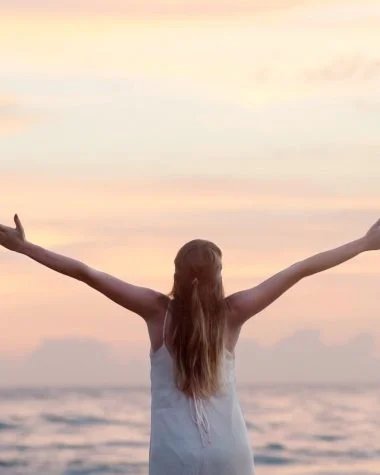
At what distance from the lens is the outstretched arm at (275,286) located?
19.3 feet

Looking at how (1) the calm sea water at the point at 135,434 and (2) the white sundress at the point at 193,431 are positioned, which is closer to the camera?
(2) the white sundress at the point at 193,431

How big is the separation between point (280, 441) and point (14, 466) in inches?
218

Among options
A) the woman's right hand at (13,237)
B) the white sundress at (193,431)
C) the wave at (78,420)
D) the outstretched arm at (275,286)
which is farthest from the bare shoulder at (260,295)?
the wave at (78,420)

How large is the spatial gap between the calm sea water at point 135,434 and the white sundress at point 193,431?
51.8ft

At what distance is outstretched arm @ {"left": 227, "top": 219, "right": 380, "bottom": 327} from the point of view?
19.3 ft

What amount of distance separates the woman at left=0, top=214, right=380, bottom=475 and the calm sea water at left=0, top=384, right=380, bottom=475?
15782 mm

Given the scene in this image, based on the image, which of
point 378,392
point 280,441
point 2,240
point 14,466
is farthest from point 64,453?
point 378,392

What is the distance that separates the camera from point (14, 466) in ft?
76.1

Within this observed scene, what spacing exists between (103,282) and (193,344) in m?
0.46

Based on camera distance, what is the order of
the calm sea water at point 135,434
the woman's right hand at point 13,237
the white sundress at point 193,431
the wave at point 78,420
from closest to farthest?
the white sundress at point 193,431 → the woman's right hand at point 13,237 → the calm sea water at point 135,434 → the wave at point 78,420

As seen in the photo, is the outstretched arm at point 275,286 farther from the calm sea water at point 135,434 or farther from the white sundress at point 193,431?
the calm sea water at point 135,434

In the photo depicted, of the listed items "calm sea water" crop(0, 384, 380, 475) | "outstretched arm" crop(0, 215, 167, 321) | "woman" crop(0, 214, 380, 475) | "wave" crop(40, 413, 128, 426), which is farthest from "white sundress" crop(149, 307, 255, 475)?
"wave" crop(40, 413, 128, 426)

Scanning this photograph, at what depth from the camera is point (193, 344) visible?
5.84 meters

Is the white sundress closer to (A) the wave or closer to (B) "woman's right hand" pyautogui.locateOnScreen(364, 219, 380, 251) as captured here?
(B) "woman's right hand" pyautogui.locateOnScreen(364, 219, 380, 251)
